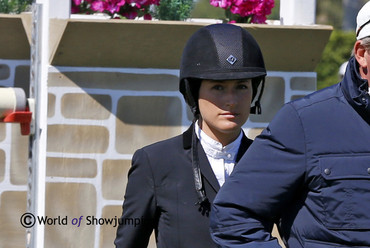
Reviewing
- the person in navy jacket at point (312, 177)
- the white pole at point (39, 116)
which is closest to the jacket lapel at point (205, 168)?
the person in navy jacket at point (312, 177)

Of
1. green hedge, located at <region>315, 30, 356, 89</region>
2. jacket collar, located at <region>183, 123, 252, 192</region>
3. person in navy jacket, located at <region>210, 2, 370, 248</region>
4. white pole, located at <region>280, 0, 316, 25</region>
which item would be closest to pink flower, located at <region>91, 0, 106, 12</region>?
white pole, located at <region>280, 0, 316, 25</region>

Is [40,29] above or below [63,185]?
above

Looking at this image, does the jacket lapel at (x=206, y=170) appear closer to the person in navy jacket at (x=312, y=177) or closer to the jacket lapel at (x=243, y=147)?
the jacket lapel at (x=243, y=147)

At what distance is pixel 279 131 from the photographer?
2295mm

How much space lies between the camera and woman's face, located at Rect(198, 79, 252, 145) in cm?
295

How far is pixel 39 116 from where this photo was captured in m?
4.20

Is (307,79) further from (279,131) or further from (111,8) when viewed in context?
(279,131)

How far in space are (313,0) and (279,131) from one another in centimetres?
230

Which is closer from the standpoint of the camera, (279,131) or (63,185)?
(279,131)

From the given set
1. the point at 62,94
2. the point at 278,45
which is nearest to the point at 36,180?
the point at 62,94

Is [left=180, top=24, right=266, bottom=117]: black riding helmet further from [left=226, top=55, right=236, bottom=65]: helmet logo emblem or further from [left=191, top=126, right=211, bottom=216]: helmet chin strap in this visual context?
[left=191, top=126, right=211, bottom=216]: helmet chin strap

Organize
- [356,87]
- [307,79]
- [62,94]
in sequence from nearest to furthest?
[356,87], [62,94], [307,79]

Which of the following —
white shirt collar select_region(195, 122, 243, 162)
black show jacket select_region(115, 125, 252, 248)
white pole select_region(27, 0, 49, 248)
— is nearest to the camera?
black show jacket select_region(115, 125, 252, 248)

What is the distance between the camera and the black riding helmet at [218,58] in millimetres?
2943
